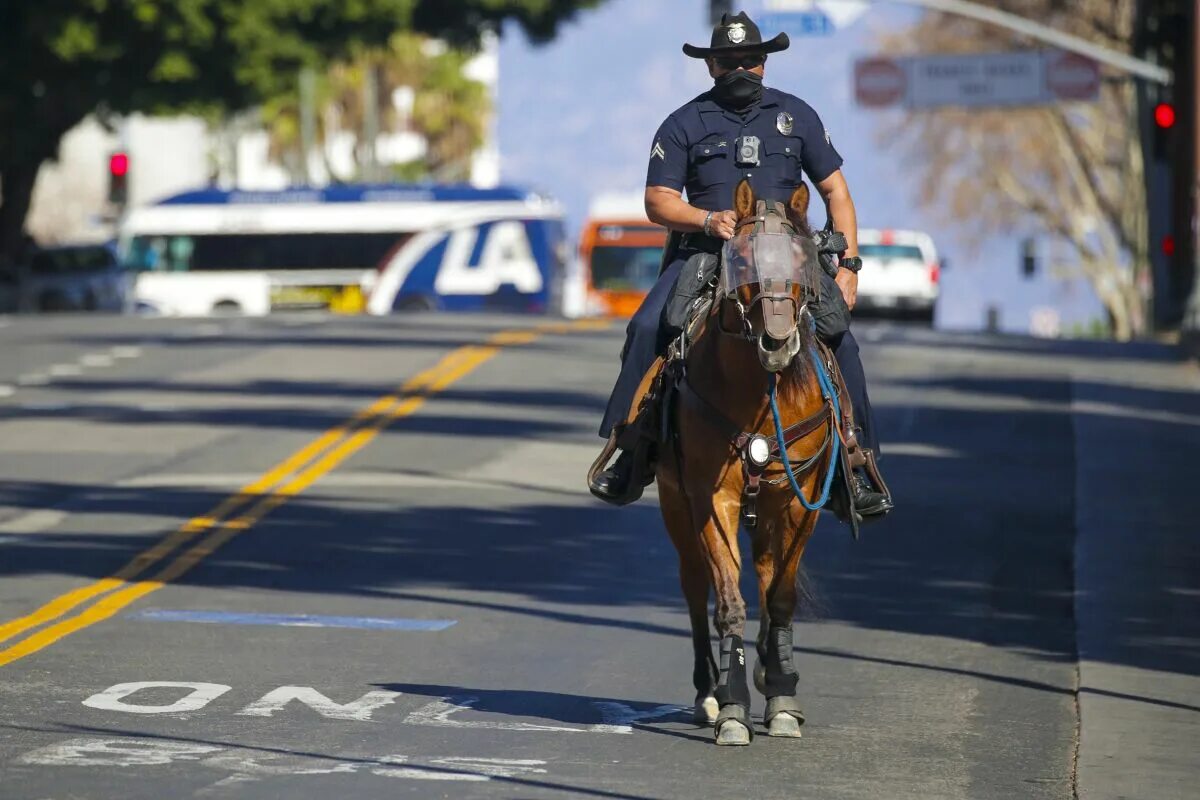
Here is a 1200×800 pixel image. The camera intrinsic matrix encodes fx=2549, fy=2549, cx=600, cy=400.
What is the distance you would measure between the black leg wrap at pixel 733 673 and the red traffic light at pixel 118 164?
46341 millimetres

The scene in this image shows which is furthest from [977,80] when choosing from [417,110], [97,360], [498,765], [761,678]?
[498,765]

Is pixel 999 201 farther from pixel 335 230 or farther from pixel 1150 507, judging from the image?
pixel 1150 507

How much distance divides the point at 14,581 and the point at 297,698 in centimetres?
438

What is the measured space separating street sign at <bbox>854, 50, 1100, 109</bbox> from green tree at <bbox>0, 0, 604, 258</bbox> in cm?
888

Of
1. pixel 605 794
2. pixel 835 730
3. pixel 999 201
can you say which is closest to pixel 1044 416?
pixel 835 730

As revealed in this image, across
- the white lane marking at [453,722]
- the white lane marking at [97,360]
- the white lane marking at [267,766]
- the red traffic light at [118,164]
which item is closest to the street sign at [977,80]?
the red traffic light at [118,164]

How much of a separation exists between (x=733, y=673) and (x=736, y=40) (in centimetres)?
250

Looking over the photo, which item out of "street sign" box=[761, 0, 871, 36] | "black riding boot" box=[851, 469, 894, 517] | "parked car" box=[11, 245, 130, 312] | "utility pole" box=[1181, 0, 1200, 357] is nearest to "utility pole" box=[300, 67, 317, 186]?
"parked car" box=[11, 245, 130, 312]

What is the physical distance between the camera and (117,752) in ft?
30.3

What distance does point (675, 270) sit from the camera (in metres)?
10.2

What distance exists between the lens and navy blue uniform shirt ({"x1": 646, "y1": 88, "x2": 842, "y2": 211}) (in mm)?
10117

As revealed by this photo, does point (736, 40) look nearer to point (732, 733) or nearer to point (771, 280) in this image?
point (771, 280)

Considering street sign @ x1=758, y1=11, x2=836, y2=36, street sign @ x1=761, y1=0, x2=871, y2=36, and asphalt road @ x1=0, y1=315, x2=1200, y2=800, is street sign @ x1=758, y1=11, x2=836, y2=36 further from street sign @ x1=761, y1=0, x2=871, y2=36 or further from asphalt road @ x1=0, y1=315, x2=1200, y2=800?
asphalt road @ x1=0, y1=315, x2=1200, y2=800

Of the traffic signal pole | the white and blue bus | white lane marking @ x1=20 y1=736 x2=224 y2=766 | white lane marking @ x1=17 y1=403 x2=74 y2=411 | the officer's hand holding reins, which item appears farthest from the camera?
the white and blue bus
